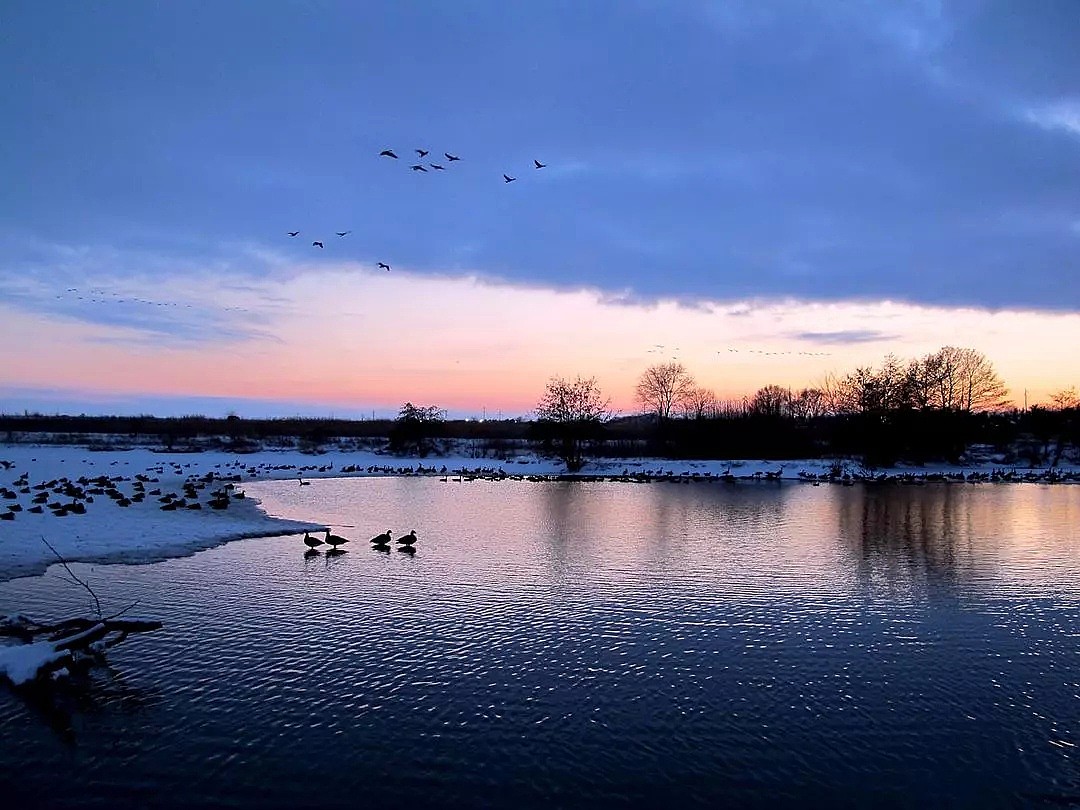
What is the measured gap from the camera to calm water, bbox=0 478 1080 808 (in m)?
8.38

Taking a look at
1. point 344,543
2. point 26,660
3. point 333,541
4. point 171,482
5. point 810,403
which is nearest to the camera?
point 26,660

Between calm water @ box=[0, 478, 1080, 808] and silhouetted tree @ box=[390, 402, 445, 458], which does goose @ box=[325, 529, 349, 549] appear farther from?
silhouetted tree @ box=[390, 402, 445, 458]

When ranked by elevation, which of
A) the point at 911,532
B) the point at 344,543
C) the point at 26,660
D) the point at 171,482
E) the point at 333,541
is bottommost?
the point at 26,660

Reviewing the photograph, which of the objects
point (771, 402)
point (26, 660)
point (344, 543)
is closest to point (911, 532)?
point (344, 543)

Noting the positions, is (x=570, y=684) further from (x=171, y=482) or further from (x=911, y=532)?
(x=171, y=482)

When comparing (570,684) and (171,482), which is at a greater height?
(171,482)

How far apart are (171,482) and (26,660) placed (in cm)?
3379

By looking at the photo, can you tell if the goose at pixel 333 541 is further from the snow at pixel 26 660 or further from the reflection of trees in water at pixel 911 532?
the reflection of trees in water at pixel 911 532

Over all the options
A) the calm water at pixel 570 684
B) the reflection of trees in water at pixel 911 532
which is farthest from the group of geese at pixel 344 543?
the reflection of trees in water at pixel 911 532

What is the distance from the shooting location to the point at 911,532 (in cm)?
2739

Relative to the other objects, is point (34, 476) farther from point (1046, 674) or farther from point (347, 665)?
point (1046, 674)

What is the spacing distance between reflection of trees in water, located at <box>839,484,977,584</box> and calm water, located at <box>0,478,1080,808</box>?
0.99ft

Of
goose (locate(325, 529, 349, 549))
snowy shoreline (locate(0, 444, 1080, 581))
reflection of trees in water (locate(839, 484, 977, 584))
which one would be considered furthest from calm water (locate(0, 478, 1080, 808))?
snowy shoreline (locate(0, 444, 1080, 581))

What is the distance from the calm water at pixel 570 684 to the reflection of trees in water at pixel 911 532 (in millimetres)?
302
